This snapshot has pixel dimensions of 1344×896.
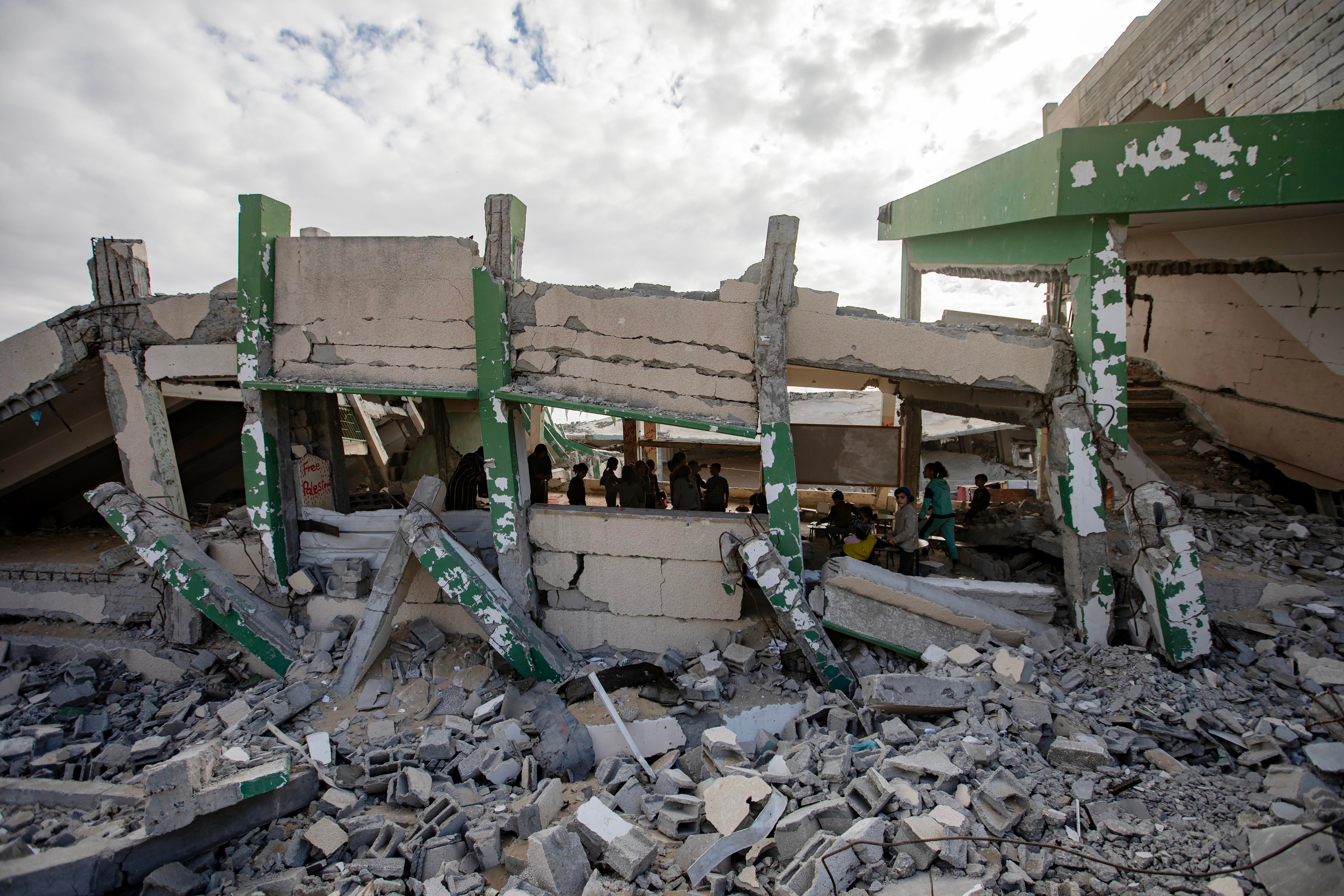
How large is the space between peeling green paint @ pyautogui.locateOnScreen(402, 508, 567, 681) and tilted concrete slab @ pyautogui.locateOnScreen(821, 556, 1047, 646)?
281 cm

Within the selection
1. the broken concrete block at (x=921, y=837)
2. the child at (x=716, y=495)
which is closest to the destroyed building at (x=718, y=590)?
the broken concrete block at (x=921, y=837)

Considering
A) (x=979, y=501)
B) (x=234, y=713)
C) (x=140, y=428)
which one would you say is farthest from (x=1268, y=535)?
(x=140, y=428)

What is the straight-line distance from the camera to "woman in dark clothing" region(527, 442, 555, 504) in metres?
8.41

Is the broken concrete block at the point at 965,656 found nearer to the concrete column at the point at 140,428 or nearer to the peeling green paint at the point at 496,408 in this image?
the peeling green paint at the point at 496,408

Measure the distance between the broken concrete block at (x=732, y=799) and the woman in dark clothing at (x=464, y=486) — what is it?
17.2ft

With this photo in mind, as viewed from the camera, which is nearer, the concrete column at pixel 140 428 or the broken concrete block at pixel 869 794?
the broken concrete block at pixel 869 794

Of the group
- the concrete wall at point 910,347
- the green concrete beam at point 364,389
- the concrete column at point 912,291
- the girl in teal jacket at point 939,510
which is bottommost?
the girl in teal jacket at point 939,510

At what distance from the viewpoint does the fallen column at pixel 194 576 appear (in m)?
6.52

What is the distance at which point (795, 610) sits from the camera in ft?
19.1

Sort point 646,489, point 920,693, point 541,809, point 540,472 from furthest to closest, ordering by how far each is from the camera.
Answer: point 540,472 < point 646,489 < point 920,693 < point 541,809

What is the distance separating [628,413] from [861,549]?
2.78 meters

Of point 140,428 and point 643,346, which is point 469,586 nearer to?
point 643,346

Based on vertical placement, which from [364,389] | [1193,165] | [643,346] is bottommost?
[364,389]

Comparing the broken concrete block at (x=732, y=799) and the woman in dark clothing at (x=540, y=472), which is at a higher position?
the woman in dark clothing at (x=540, y=472)
